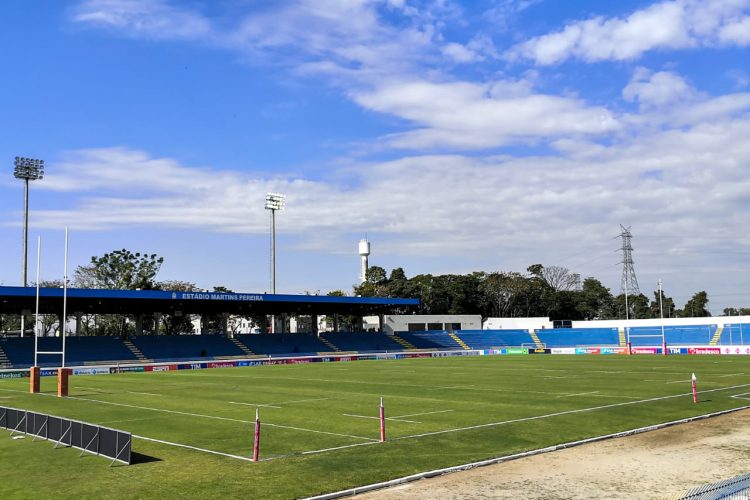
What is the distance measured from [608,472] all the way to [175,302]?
71487mm

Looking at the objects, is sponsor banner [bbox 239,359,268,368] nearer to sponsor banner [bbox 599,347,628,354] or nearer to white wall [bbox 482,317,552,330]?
sponsor banner [bbox 599,347,628,354]

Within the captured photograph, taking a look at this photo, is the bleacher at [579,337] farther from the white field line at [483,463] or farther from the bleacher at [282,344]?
the white field line at [483,463]

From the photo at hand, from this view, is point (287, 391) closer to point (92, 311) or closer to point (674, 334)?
point (92, 311)

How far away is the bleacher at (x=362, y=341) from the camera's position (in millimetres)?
98875

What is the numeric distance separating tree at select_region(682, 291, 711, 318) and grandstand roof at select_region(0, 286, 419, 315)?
100867 mm

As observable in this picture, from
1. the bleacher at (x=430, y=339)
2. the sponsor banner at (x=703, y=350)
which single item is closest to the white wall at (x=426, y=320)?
the bleacher at (x=430, y=339)

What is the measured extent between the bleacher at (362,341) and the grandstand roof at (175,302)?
4015 millimetres

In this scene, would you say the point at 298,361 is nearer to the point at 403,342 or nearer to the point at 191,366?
the point at 191,366

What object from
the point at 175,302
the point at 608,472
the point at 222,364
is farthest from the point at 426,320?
the point at 608,472

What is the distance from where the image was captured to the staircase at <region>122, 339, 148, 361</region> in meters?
78.2

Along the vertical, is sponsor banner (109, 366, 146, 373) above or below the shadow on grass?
below

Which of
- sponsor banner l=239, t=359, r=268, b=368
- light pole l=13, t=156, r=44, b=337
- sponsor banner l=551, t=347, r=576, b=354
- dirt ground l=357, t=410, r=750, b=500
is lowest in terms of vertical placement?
sponsor banner l=551, t=347, r=576, b=354

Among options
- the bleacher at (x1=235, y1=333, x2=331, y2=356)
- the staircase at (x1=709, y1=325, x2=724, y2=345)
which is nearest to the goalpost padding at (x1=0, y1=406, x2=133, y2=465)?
the bleacher at (x1=235, y1=333, x2=331, y2=356)

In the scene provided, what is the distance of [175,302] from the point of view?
81.9 m
